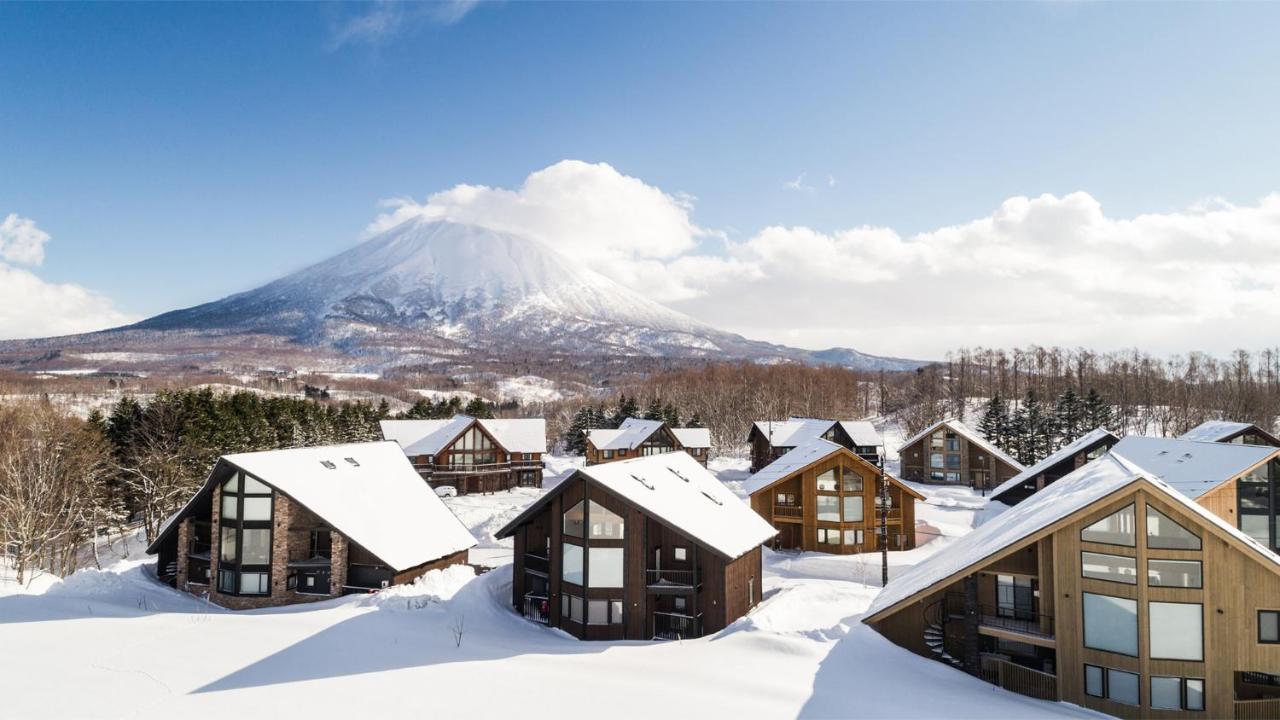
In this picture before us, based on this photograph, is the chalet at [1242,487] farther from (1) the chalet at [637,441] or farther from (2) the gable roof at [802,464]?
(1) the chalet at [637,441]

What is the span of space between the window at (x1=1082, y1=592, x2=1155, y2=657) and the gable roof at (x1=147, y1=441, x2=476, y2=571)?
26.2 metres

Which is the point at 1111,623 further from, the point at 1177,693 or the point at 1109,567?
the point at 1177,693

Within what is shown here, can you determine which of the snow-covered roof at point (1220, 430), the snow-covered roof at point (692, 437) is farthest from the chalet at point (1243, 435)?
the snow-covered roof at point (692, 437)

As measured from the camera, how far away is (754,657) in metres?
22.3

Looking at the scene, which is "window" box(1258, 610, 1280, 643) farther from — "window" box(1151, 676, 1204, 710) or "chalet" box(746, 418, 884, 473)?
"chalet" box(746, 418, 884, 473)

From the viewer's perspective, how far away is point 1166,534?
18797 mm

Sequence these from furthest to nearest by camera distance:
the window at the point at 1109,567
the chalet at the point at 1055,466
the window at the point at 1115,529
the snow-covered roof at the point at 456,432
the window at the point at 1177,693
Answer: the snow-covered roof at the point at 456,432
the chalet at the point at 1055,466
the window at the point at 1115,529
the window at the point at 1109,567
the window at the point at 1177,693

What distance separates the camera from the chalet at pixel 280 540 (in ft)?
Result: 99.6

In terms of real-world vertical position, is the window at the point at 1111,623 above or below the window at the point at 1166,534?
below

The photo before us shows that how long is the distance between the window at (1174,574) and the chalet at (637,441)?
64.7 metres

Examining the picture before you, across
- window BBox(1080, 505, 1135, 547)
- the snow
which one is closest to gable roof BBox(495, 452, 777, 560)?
the snow

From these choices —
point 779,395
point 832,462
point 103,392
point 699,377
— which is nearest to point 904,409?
point 779,395

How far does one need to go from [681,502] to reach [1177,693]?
57.1 feet

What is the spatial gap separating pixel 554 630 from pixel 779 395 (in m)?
101
